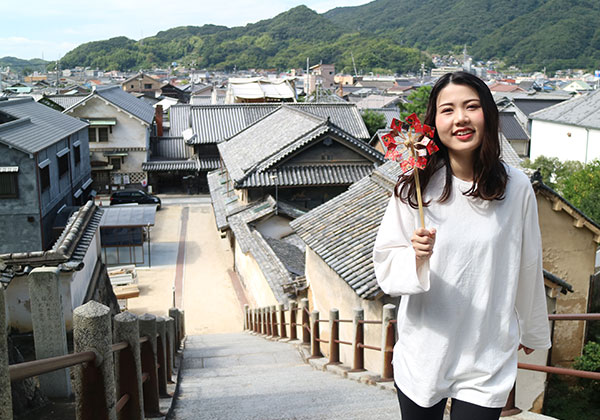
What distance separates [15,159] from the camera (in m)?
21.3

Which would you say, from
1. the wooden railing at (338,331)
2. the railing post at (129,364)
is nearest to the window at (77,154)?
the wooden railing at (338,331)

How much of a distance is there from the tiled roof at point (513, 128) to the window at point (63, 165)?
3378 cm

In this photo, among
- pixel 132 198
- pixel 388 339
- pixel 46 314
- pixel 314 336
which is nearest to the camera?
pixel 46 314

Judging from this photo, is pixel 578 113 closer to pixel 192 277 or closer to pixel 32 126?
pixel 192 277

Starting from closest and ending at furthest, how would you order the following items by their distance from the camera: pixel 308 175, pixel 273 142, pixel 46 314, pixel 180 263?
1. pixel 46 314
2. pixel 308 175
3. pixel 273 142
4. pixel 180 263

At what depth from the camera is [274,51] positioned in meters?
180

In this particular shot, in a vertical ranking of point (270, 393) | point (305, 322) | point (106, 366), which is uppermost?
point (106, 366)

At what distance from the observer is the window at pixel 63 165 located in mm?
25786

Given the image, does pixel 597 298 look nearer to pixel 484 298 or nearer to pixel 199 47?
pixel 484 298

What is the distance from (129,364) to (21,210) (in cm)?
1906

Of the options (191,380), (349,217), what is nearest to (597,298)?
(349,217)

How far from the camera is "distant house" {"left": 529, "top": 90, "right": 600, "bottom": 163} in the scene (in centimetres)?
3366

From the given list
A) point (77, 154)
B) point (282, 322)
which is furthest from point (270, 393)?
point (77, 154)

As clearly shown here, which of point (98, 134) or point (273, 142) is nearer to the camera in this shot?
point (273, 142)
